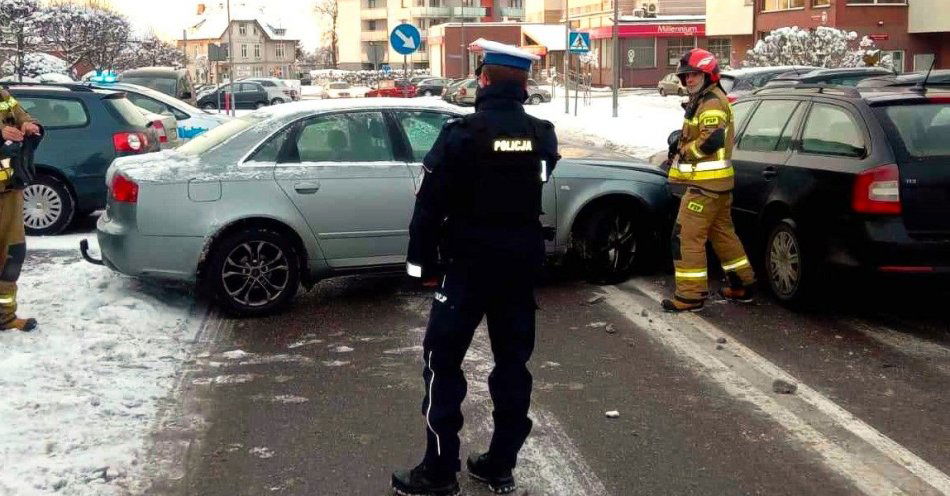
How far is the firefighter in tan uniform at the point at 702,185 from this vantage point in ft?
24.3

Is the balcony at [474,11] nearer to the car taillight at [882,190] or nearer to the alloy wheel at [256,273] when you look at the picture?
the alloy wheel at [256,273]

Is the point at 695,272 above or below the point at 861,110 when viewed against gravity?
below

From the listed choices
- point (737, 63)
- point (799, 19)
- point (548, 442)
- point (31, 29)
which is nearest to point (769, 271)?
point (548, 442)

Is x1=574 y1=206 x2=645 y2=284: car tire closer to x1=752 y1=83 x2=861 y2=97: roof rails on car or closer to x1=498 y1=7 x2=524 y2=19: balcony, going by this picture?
x1=752 y1=83 x2=861 y2=97: roof rails on car

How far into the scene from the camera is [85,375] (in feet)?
19.2

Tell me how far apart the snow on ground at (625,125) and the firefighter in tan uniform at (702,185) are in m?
9.55

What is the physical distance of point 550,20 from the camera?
301 feet

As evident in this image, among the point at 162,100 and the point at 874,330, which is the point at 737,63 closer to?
the point at 162,100

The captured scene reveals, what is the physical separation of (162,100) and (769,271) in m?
12.1

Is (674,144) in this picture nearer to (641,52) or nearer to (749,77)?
(749,77)

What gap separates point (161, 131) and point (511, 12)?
10571 centimetres

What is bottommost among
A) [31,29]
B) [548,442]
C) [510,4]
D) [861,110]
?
[548,442]

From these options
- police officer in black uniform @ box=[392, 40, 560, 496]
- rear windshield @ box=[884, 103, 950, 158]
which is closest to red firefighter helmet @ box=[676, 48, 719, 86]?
rear windshield @ box=[884, 103, 950, 158]

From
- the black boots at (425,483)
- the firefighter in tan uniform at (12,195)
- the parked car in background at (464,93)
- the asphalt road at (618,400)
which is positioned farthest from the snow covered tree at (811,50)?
the black boots at (425,483)
